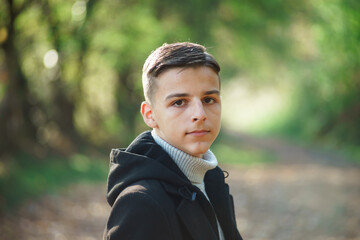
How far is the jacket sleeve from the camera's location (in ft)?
5.65

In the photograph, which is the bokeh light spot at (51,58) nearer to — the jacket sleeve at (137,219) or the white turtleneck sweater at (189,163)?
the white turtleneck sweater at (189,163)

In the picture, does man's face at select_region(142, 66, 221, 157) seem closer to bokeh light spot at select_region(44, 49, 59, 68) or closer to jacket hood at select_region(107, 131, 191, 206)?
jacket hood at select_region(107, 131, 191, 206)

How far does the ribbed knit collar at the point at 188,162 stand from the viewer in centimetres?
206

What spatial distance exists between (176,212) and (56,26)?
798 centimetres

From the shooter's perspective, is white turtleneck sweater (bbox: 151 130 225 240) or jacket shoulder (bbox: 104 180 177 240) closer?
jacket shoulder (bbox: 104 180 177 240)

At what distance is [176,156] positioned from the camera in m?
2.06

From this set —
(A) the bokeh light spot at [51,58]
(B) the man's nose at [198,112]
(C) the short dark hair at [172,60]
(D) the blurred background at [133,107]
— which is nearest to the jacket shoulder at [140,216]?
(B) the man's nose at [198,112]

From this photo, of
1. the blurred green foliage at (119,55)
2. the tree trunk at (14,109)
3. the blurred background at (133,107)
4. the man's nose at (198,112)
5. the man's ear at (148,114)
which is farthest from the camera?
the blurred green foliage at (119,55)

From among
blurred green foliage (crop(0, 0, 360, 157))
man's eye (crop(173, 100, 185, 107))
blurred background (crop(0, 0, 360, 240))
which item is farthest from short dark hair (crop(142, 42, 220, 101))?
blurred green foliage (crop(0, 0, 360, 157))

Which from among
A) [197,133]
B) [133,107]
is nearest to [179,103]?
[197,133]

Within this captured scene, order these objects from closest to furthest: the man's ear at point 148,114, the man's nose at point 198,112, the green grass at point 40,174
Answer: the man's nose at point 198,112 < the man's ear at point 148,114 < the green grass at point 40,174

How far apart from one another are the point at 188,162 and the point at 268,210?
6.73 m

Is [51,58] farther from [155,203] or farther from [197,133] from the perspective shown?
[155,203]

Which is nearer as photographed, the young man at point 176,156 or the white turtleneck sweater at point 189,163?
the young man at point 176,156
